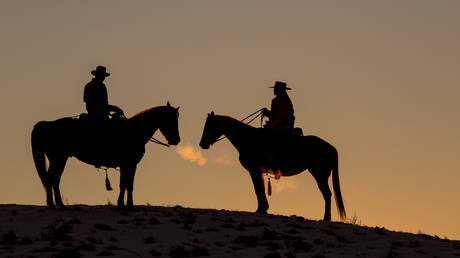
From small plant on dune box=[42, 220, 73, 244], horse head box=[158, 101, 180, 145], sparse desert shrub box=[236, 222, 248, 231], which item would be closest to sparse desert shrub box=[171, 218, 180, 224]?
sparse desert shrub box=[236, 222, 248, 231]

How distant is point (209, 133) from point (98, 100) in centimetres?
369

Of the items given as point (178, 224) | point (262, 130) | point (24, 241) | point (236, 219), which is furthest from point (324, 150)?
point (24, 241)

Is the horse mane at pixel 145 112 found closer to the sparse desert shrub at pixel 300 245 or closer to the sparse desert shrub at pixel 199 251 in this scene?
the sparse desert shrub at pixel 300 245

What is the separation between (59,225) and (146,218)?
2362 mm

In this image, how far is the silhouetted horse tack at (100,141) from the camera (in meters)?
25.8

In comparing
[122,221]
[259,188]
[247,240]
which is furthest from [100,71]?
[247,240]

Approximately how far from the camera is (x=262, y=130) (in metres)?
28.1

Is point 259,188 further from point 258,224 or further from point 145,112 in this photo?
point 145,112

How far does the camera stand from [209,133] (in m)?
27.9

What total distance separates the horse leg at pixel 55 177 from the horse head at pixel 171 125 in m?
2.98

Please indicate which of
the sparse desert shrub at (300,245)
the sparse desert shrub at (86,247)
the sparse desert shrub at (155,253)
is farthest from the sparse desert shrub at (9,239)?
the sparse desert shrub at (300,245)

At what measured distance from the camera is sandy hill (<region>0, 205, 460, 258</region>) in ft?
67.3

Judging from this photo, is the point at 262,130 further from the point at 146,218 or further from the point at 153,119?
the point at 146,218

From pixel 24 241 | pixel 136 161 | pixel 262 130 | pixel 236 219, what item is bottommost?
pixel 24 241
